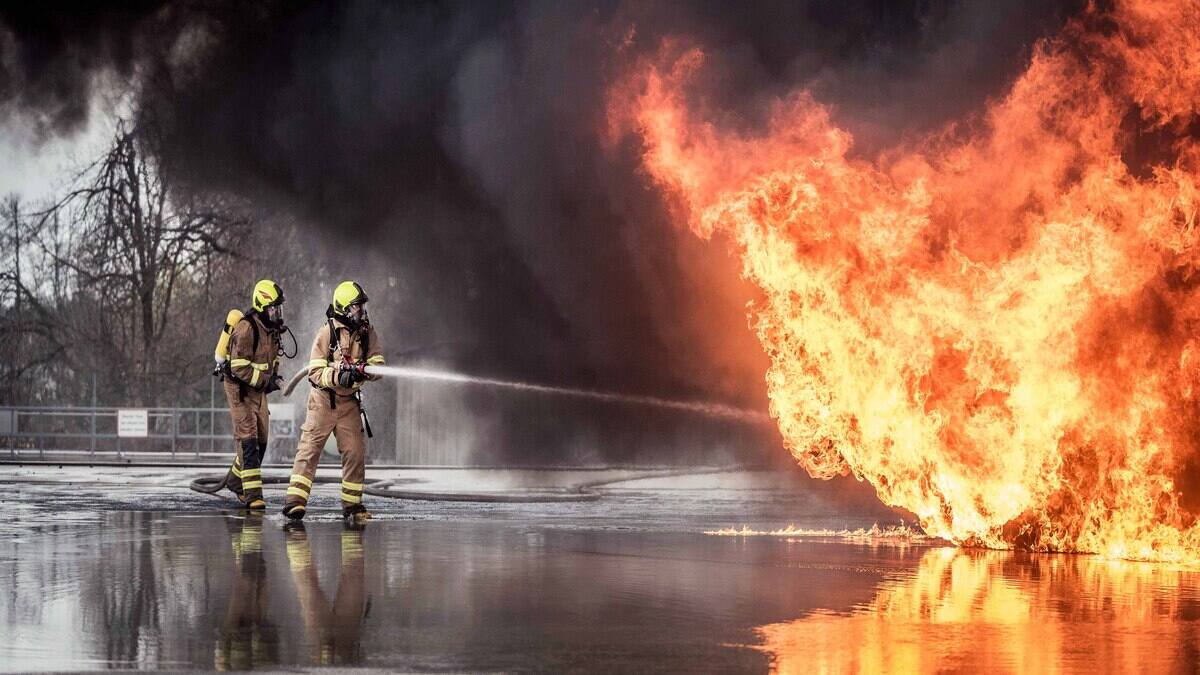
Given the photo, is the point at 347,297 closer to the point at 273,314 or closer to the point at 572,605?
the point at 273,314

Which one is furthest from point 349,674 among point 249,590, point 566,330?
point 566,330

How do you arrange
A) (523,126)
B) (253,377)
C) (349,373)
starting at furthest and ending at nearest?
1. (523,126)
2. (253,377)
3. (349,373)

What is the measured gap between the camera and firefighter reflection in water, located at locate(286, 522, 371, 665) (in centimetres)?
707

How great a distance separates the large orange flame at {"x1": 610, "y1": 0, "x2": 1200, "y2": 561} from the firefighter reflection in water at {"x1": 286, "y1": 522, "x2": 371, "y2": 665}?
14.0 ft

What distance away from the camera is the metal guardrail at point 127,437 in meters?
32.5

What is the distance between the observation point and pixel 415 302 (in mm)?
27188

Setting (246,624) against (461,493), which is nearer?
(246,624)

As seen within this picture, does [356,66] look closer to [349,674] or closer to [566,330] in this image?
[566,330]

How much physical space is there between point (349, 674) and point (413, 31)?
672 inches

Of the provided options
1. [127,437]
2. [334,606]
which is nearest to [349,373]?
[334,606]

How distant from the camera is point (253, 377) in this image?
1529 cm

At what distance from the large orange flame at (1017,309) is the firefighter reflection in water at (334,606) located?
4258 millimetres

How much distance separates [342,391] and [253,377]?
1665 mm

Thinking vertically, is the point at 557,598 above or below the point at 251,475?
below
